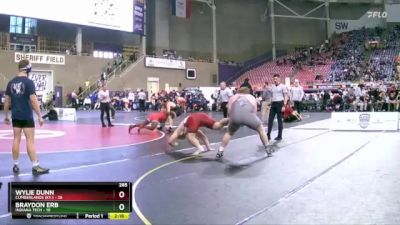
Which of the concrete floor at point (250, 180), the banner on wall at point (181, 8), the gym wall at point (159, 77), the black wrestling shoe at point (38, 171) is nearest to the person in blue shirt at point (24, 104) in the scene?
Result: the black wrestling shoe at point (38, 171)

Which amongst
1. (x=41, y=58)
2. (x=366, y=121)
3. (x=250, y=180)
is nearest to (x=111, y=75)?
(x=41, y=58)

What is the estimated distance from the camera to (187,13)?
160 ft

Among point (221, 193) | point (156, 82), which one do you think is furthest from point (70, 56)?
point (221, 193)

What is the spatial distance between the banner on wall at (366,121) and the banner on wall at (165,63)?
2909 centimetres

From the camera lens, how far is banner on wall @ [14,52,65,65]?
36.2 meters

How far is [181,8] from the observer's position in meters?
A: 47.9

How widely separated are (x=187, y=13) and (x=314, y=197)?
145ft

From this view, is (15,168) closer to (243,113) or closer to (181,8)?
(243,113)

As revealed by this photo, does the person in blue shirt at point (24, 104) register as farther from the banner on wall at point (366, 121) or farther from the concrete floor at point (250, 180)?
the banner on wall at point (366, 121)

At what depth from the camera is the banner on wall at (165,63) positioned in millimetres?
44406

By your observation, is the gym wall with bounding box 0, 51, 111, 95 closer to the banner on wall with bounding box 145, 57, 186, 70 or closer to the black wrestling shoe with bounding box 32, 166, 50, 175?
Result: the banner on wall with bounding box 145, 57, 186, 70
